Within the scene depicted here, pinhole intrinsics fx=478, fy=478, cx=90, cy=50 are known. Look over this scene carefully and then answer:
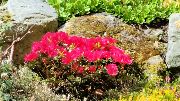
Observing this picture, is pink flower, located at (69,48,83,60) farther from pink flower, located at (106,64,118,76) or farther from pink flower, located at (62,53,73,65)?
pink flower, located at (106,64,118,76)

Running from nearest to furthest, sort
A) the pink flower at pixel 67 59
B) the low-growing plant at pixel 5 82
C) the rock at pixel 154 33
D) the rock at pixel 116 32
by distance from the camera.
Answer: the low-growing plant at pixel 5 82 → the pink flower at pixel 67 59 → the rock at pixel 116 32 → the rock at pixel 154 33

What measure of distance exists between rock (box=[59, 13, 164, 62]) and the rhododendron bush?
3.72ft

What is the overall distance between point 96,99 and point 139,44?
1793 millimetres

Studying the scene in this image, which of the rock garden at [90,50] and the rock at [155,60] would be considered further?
the rock at [155,60]

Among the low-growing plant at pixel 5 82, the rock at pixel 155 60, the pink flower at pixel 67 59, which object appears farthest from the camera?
the rock at pixel 155 60

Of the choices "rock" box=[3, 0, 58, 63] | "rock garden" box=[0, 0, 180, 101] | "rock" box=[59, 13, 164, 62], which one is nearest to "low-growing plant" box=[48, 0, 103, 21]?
"rock garden" box=[0, 0, 180, 101]

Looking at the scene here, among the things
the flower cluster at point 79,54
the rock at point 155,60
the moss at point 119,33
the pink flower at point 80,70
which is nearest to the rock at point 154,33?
the moss at point 119,33

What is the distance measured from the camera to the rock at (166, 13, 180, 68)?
25.5ft

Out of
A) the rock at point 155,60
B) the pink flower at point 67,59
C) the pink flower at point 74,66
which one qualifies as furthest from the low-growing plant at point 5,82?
the rock at point 155,60

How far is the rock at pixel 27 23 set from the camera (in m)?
7.80

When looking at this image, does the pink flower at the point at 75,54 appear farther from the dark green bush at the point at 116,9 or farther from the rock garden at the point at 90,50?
the dark green bush at the point at 116,9

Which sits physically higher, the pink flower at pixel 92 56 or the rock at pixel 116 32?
the pink flower at pixel 92 56

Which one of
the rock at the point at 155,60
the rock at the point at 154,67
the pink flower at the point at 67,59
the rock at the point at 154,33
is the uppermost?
the pink flower at the point at 67,59

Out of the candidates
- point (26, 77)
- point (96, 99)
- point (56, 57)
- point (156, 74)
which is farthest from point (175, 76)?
point (26, 77)
